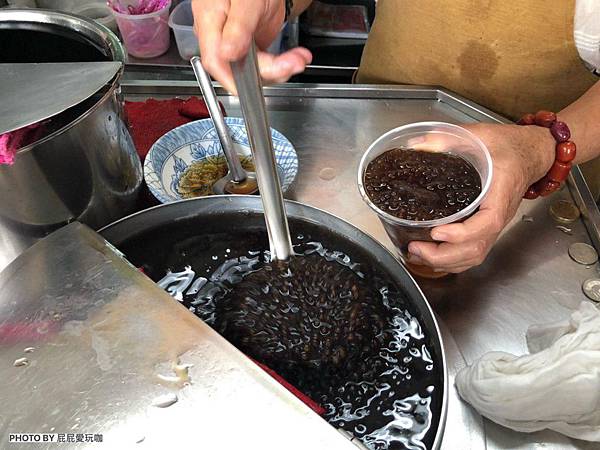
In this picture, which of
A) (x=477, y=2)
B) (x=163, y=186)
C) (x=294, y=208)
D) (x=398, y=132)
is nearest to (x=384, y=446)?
(x=294, y=208)

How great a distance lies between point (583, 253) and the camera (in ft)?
3.89

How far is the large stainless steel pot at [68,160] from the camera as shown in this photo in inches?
32.9

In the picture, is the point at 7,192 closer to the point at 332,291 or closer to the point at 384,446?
the point at 332,291

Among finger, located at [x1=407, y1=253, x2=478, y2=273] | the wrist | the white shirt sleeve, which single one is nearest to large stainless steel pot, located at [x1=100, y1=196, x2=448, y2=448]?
finger, located at [x1=407, y1=253, x2=478, y2=273]

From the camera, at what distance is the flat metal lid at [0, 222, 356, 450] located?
62cm

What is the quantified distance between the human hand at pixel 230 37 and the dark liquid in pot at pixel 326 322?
0.28m

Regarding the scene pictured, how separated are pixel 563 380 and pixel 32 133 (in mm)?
912

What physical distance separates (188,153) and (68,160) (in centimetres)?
42

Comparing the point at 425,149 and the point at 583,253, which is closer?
the point at 425,149

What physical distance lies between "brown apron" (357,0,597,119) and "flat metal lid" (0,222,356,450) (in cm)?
104

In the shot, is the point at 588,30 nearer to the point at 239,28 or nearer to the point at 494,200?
the point at 494,200

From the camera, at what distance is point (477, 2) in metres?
1.33

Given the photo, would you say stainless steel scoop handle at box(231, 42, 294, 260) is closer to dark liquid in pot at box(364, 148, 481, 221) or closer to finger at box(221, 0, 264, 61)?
finger at box(221, 0, 264, 61)

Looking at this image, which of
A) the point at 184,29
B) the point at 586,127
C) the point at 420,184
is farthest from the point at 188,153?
the point at 586,127
